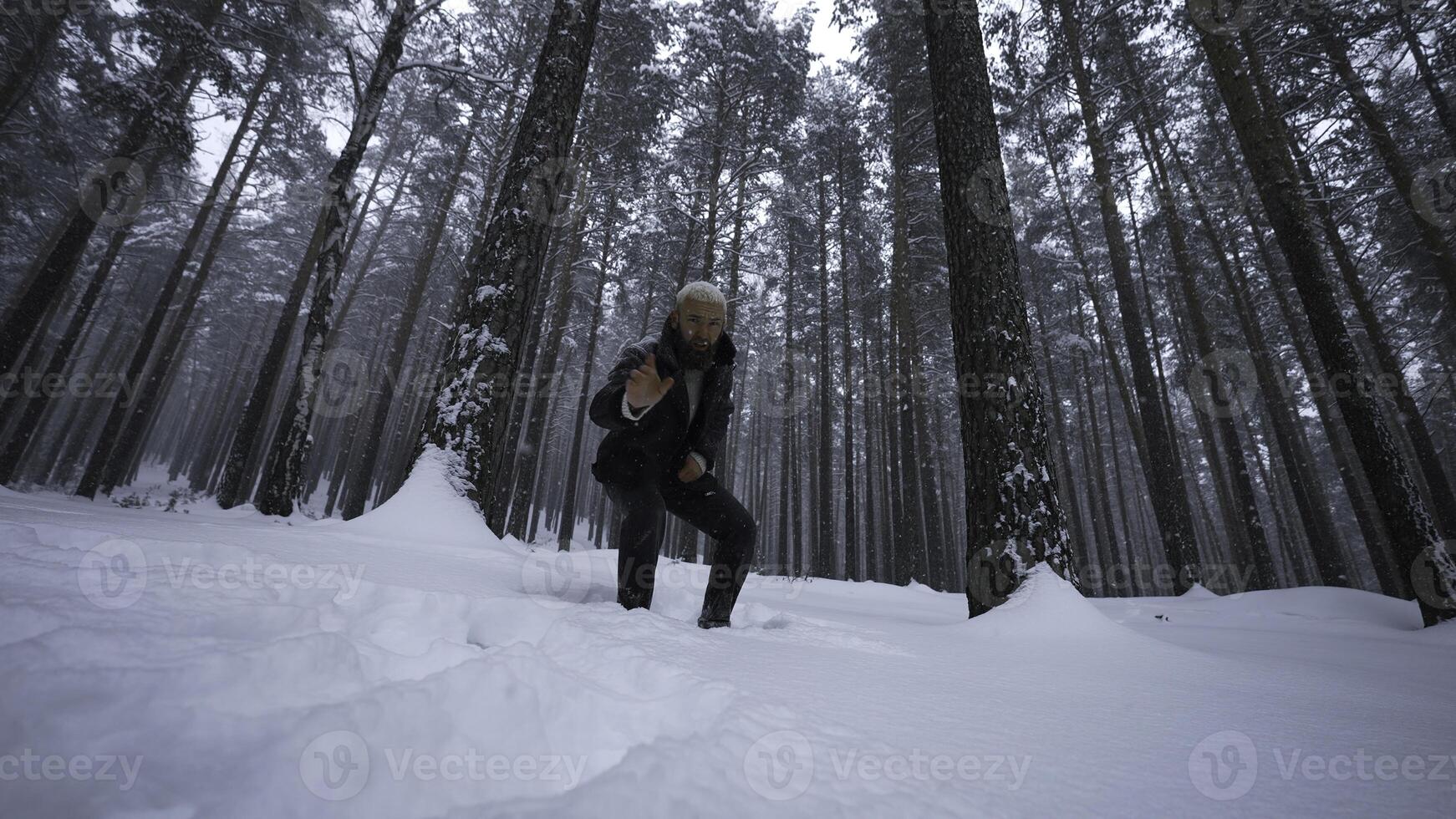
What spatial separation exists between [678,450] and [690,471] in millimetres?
157

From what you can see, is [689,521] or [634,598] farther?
[689,521]

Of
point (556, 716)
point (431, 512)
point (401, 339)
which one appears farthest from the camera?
point (401, 339)

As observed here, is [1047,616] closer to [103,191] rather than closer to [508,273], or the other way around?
[508,273]

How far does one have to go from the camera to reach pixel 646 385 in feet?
6.80

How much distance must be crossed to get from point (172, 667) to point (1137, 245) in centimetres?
2062

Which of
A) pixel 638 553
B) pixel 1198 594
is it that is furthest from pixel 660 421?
pixel 1198 594

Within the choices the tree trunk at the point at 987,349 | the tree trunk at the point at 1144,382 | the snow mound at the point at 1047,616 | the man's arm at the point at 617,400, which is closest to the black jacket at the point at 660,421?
the man's arm at the point at 617,400

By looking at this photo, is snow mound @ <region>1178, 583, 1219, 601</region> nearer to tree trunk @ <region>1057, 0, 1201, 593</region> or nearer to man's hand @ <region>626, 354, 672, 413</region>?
tree trunk @ <region>1057, 0, 1201, 593</region>

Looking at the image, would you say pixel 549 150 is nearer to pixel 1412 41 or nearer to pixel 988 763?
pixel 988 763

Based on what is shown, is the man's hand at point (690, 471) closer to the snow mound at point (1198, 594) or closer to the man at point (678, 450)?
the man at point (678, 450)

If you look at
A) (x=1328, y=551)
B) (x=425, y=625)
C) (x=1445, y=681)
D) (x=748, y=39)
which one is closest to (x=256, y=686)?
(x=425, y=625)

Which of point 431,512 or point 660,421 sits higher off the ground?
point 660,421

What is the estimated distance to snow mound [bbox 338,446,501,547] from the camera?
303 cm

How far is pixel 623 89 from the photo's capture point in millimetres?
12656
